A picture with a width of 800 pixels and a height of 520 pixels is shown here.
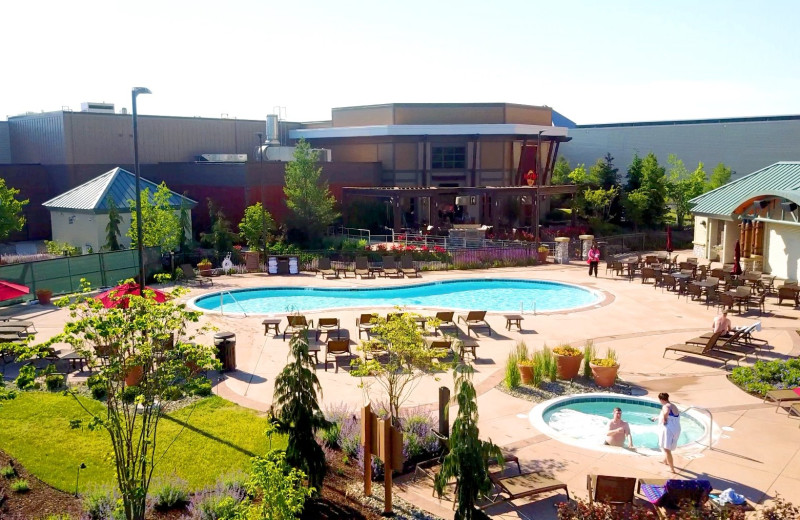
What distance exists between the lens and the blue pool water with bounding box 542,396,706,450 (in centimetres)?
1377

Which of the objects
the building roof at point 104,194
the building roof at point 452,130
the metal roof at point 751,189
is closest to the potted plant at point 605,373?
the metal roof at point 751,189

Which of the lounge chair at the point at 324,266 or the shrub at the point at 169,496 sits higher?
the lounge chair at the point at 324,266

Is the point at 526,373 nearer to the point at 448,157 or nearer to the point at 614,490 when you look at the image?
the point at 614,490

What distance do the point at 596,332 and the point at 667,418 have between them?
10015mm

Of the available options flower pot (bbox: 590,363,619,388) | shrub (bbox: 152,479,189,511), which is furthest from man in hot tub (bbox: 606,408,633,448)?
shrub (bbox: 152,479,189,511)

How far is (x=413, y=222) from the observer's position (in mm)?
51688

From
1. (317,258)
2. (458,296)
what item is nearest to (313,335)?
(458,296)

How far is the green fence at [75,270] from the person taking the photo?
26764mm

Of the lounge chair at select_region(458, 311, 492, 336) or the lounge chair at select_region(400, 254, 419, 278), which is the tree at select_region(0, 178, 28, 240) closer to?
the lounge chair at select_region(400, 254, 419, 278)

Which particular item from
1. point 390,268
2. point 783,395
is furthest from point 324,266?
point 783,395

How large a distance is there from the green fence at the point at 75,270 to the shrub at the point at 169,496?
18496mm

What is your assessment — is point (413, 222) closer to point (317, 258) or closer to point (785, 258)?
point (317, 258)

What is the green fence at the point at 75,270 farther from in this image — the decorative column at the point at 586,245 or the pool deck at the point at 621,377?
the decorative column at the point at 586,245

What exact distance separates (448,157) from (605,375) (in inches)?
1464
